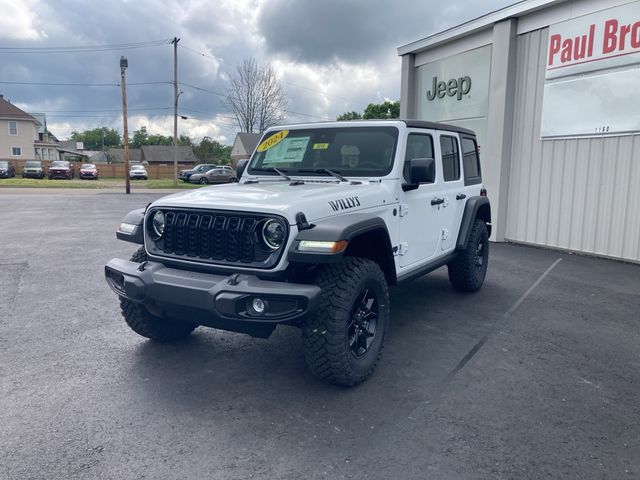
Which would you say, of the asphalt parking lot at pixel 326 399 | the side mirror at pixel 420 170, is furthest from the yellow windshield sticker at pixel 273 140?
the asphalt parking lot at pixel 326 399

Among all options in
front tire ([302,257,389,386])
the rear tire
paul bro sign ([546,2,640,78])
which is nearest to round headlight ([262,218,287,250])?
front tire ([302,257,389,386])

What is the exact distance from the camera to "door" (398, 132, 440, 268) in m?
4.33

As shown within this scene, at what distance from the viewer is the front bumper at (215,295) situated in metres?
3.03

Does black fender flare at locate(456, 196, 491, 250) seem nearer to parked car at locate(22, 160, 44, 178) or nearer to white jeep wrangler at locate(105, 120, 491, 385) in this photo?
white jeep wrangler at locate(105, 120, 491, 385)

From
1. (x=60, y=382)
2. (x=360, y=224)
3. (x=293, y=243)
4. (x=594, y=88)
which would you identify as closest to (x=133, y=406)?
(x=60, y=382)

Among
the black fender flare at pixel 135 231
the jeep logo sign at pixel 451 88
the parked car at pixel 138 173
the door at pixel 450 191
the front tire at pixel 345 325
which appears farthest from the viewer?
the parked car at pixel 138 173

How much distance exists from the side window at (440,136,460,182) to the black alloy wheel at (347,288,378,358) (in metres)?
2.02

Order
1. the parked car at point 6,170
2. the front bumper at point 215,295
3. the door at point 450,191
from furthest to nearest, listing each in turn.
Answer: the parked car at point 6,170 < the door at point 450,191 < the front bumper at point 215,295

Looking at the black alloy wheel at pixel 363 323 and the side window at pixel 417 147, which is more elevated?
the side window at pixel 417 147

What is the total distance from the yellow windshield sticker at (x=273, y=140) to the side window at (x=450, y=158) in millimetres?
1623

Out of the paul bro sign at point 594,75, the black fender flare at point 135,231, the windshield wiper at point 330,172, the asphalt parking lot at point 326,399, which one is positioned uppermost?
the paul bro sign at point 594,75

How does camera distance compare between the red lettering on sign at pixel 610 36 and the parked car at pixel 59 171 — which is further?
the parked car at pixel 59 171

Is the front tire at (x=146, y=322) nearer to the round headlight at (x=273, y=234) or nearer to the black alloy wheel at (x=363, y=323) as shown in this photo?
the round headlight at (x=273, y=234)

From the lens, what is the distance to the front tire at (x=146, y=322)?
4023 mm
